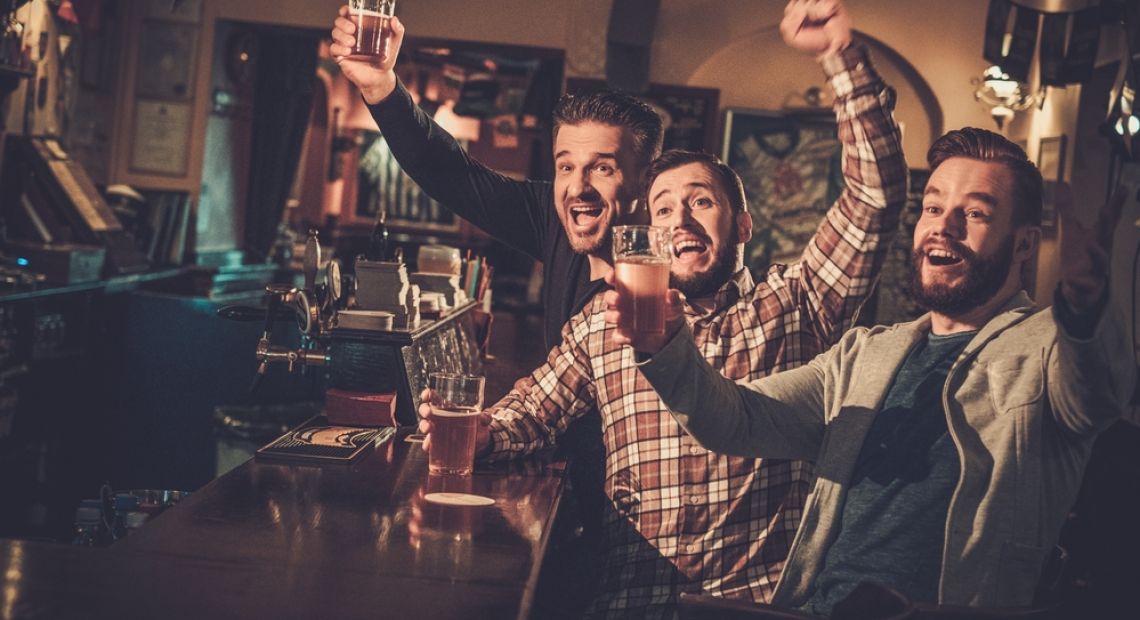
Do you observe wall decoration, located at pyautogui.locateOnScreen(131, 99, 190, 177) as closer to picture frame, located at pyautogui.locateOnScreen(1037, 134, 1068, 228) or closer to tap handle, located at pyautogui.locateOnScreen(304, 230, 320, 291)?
picture frame, located at pyautogui.locateOnScreen(1037, 134, 1068, 228)

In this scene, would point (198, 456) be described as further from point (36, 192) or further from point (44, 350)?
point (36, 192)

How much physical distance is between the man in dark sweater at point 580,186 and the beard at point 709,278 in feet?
0.77

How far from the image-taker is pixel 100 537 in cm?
224

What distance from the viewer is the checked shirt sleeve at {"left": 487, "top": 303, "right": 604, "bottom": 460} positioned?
8.79ft

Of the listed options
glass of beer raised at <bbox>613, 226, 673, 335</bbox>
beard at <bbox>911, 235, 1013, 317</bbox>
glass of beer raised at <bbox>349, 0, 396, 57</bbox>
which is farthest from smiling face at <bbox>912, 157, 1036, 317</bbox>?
glass of beer raised at <bbox>349, 0, 396, 57</bbox>

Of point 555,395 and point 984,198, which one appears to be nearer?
point 984,198

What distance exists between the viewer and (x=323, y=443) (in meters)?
2.68

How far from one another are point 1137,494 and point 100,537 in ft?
11.1

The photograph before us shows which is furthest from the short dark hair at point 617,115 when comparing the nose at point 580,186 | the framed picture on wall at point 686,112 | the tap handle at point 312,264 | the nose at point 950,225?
the framed picture on wall at point 686,112

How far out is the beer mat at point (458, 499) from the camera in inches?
88.8

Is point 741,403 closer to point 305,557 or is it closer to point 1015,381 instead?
point 1015,381

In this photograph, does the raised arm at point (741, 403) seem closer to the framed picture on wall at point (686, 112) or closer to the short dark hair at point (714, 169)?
the short dark hair at point (714, 169)

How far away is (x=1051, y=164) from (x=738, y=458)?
580cm

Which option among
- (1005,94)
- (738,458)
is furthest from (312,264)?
(1005,94)
